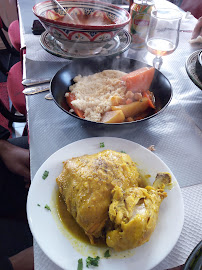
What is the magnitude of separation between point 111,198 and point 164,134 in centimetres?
54

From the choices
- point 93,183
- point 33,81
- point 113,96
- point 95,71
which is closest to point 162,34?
point 95,71

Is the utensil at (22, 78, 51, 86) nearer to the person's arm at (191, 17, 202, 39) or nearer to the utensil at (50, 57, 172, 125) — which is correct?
the utensil at (50, 57, 172, 125)

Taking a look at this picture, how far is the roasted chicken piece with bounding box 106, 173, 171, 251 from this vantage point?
2.00 feet

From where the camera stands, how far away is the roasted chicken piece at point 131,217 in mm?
609

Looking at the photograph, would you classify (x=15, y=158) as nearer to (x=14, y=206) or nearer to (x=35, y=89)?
(x=14, y=206)

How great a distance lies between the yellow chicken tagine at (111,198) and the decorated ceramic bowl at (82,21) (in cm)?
88

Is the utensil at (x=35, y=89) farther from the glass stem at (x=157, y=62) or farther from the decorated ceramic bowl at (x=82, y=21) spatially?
the glass stem at (x=157, y=62)

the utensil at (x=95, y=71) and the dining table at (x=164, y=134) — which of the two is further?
the utensil at (x=95, y=71)

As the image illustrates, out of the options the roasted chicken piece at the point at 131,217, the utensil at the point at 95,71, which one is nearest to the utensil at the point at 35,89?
the utensil at the point at 95,71

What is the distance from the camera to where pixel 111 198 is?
0.71 m

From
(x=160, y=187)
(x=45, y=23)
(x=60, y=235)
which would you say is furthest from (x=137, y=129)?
(x=45, y=23)

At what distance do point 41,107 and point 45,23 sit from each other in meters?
0.57

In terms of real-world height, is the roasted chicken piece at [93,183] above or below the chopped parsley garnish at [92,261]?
above

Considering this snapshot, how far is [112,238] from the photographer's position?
2.06 ft
